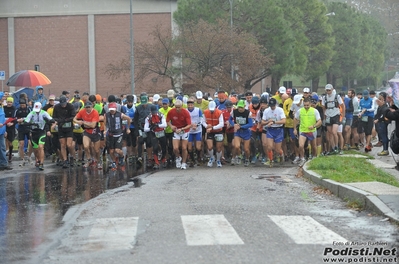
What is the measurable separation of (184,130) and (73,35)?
126 feet

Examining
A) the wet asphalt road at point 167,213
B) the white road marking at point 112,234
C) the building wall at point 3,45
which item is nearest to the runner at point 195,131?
the wet asphalt road at point 167,213

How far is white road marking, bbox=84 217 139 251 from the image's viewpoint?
9.12 metres

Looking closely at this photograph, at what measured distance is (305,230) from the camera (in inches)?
396

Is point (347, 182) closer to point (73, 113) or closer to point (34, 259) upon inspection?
point (34, 259)

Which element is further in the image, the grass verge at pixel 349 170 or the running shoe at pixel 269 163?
the running shoe at pixel 269 163

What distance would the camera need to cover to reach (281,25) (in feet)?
190

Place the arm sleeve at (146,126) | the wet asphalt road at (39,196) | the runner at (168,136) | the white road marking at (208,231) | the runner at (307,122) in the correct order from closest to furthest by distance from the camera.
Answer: the white road marking at (208,231) < the wet asphalt road at (39,196) < the runner at (307,122) < the arm sleeve at (146,126) < the runner at (168,136)

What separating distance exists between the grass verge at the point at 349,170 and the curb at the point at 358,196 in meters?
0.19

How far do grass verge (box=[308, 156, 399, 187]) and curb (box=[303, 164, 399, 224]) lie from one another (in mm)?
188

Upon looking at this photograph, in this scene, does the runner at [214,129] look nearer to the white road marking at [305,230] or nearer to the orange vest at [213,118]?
the orange vest at [213,118]

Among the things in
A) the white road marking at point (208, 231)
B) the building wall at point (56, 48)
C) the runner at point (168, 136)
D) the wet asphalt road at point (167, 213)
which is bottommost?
the wet asphalt road at point (167, 213)

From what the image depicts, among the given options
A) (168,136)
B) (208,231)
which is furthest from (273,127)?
(208,231)

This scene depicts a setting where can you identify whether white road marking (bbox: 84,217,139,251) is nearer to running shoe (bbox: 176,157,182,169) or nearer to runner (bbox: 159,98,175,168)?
running shoe (bbox: 176,157,182,169)

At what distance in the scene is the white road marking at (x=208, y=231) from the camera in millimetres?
9266
